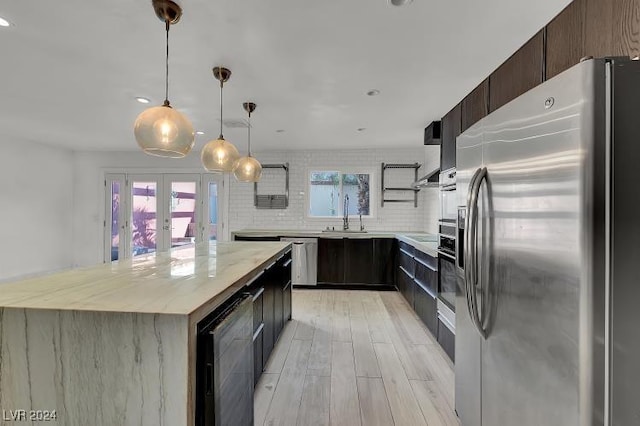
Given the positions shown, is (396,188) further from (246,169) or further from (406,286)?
(246,169)

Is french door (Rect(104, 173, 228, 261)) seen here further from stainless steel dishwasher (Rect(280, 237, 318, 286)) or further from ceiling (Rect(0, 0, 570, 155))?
ceiling (Rect(0, 0, 570, 155))

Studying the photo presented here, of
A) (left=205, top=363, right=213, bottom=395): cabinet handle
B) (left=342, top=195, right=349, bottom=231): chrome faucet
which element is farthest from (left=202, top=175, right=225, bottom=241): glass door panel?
(left=205, top=363, right=213, bottom=395): cabinet handle

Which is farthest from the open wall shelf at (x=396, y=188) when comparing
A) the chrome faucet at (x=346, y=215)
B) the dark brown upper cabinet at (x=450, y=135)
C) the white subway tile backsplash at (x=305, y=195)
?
the dark brown upper cabinet at (x=450, y=135)

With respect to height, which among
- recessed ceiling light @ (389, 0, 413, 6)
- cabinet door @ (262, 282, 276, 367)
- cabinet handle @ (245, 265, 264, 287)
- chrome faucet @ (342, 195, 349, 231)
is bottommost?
cabinet door @ (262, 282, 276, 367)

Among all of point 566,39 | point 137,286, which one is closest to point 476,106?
point 566,39

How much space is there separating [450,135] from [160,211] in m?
5.61

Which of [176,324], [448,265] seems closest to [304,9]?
[176,324]

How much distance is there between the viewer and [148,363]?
1027 mm

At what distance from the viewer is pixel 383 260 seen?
500cm

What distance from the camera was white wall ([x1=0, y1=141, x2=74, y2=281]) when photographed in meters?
5.14

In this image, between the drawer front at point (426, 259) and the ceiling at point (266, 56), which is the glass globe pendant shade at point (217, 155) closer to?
the ceiling at point (266, 56)

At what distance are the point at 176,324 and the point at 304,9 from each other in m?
1.82

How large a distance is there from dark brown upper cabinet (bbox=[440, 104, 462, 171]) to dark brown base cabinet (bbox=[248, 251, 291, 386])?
1.84m

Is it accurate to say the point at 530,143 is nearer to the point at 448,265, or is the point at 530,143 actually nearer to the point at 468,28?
the point at 468,28
